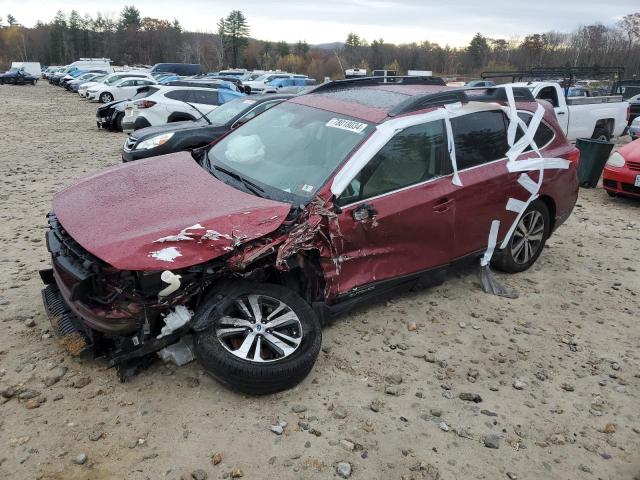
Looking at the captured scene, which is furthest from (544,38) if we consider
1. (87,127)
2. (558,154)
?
(558,154)

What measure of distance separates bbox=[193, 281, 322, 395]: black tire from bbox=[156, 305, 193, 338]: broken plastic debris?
76 mm

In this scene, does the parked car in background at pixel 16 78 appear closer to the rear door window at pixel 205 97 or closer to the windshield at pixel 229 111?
the rear door window at pixel 205 97

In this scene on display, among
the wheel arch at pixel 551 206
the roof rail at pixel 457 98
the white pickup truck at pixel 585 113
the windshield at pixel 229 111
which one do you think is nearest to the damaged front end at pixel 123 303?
the roof rail at pixel 457 98

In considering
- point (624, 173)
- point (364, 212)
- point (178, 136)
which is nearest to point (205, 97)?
point (178, 136)

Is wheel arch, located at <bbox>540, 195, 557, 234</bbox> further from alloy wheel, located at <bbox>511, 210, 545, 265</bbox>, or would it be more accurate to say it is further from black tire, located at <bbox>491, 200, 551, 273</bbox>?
alloy wheel, located at <bbox>511, 210, 545, 265</bbox>

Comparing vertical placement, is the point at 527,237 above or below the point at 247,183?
below

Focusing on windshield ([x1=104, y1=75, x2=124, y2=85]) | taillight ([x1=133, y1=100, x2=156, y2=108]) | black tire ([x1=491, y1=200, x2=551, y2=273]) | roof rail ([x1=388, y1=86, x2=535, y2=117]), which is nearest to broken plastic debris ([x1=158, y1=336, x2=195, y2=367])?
roof rail ([x1=388, y1=86, x2=535, y2=117])

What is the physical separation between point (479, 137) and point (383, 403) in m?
2.43

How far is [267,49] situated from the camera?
9212 centimetres

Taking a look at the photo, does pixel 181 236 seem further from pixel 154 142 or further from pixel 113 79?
pixel 113 79

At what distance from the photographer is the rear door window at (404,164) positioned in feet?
11.9

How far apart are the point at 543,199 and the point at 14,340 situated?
4.73 m

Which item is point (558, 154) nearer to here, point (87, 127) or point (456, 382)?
point (456, 382)

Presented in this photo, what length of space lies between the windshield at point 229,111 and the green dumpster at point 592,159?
607cm
